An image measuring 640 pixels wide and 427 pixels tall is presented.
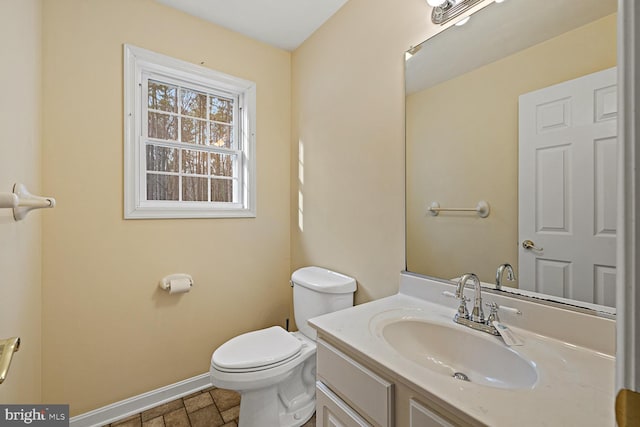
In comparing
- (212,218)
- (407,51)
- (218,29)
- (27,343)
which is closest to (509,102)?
(407,51)

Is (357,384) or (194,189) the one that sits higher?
(194,189)

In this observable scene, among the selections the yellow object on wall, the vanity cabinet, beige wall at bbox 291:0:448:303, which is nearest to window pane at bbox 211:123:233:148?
beige wall at bbox 291:0:448:303

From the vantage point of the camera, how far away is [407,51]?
4.45 ft

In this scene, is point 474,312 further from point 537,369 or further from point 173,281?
point 173,281

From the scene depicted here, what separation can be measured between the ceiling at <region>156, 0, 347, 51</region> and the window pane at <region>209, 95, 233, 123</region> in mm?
488

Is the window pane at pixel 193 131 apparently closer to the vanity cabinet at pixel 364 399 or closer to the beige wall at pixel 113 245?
the beige wall at pixel 113 245

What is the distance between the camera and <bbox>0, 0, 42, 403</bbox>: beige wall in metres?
0.96

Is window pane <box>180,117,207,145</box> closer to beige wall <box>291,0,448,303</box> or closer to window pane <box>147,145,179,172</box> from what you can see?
window pane <box>147,145,179,172</box>

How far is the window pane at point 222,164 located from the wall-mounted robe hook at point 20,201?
3.43ft

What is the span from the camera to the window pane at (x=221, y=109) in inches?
80.5

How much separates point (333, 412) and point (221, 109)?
79.0 inches

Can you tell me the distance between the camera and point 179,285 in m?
1.72

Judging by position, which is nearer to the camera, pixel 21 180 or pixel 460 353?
pixel 460 353

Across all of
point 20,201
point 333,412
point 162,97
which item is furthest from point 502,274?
point 162,97
